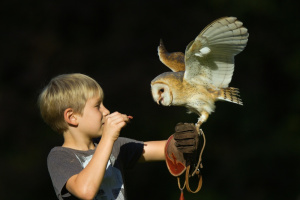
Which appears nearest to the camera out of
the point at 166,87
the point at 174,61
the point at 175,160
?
the point at 175,160

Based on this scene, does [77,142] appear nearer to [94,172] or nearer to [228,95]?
[94,172]

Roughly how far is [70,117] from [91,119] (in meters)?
0.10

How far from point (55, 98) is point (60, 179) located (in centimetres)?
37

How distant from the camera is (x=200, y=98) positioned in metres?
2.43

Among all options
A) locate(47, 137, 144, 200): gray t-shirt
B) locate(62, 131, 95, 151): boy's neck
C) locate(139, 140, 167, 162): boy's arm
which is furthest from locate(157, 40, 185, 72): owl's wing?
locate(62, 131, 95, 151): boy's neck

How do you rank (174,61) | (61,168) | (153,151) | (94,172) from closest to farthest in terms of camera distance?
1. (94,172)
2. (61,168)
3. (153,151)
4. (174,61)

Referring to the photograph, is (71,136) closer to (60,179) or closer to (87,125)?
(87,125)

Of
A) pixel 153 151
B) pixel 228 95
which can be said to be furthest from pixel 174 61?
pixel 153 151

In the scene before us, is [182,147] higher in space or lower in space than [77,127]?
lower

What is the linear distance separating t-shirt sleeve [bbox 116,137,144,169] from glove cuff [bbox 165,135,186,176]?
14 cm

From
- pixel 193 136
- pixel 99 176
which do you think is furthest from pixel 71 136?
pixel 193 136

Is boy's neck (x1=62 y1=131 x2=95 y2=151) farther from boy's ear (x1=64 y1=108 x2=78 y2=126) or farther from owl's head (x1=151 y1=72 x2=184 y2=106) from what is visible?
owl's head (x1=151 y1=72 x2=184 y2=106)

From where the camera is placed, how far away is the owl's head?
246 centimetres

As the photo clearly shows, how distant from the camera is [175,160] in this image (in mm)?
2215
